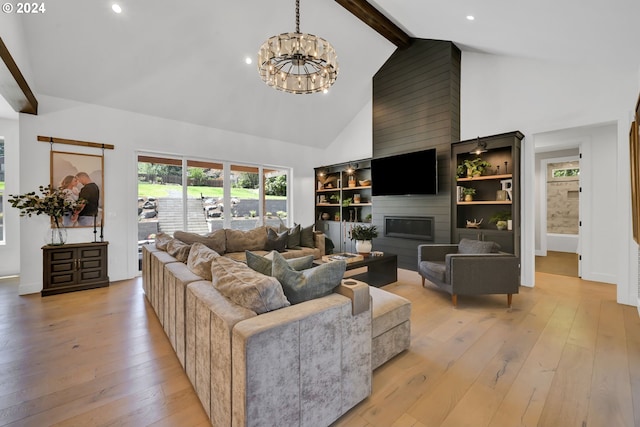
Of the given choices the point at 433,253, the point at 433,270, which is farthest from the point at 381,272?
the point at 433,270

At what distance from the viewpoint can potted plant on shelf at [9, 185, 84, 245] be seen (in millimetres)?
3855

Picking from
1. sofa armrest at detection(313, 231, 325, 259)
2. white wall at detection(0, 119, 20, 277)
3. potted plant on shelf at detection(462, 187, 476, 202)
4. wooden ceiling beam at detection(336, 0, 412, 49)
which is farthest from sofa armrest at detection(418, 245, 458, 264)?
white wall at detection(0, 119, 20, 277)

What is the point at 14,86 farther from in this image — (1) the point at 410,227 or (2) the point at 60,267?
(1) the point at 410,227

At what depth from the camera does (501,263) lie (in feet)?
10.7

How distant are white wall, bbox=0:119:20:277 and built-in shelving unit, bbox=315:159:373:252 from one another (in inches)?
240

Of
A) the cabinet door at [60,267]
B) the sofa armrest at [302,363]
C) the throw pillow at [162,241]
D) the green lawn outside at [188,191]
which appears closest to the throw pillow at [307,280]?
the sofa armrest at [302,363]

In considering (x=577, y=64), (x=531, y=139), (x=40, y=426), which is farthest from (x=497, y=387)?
(x=577, y=64)

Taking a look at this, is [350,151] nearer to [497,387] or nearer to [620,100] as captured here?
[620,100]

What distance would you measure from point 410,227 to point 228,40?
4569 mm

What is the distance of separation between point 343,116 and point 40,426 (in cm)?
672

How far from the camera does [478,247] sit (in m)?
3.78

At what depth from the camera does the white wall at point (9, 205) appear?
4.99 meters

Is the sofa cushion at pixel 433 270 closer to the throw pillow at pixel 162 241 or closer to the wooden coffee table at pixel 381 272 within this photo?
the wooden coffee table at pixel 381 272

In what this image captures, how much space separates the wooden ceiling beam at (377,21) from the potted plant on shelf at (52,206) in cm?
501
